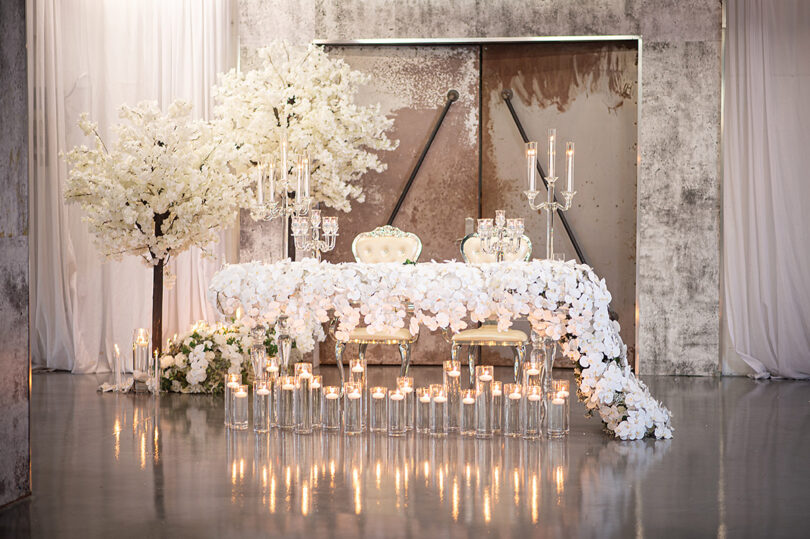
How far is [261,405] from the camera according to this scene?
173 inches

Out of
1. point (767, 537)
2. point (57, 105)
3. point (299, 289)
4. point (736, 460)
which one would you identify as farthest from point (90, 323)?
point (767, 537)

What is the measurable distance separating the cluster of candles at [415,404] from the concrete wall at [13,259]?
4.34 ft

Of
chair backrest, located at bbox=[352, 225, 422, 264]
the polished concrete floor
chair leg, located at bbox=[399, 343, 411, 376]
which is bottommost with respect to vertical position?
the polished concrete floor

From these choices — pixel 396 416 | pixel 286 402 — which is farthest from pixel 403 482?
pixel 286 402

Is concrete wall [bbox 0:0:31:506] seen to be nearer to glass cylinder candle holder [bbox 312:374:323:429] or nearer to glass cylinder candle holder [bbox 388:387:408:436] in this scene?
glass cylinder candle holder [bbox 312:374:323:429]

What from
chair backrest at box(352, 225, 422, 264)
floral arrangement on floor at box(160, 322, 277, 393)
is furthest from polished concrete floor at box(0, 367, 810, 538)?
chair backrest at box(352, 225, 422, 264)

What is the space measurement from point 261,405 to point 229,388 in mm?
223

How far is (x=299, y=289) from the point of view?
436 centimetres

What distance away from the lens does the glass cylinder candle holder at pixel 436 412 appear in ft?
14.1

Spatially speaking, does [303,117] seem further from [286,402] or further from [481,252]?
[286,402]

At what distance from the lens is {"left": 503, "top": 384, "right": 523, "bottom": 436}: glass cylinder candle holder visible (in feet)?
13.9

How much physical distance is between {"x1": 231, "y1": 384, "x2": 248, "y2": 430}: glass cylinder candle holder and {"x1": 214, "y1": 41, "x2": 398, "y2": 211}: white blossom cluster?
7.41ft

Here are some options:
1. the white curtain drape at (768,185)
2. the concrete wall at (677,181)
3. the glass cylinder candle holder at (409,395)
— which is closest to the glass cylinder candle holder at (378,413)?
the glass cylinder candle holder at (409,395)

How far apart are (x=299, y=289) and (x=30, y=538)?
1.87 meters
